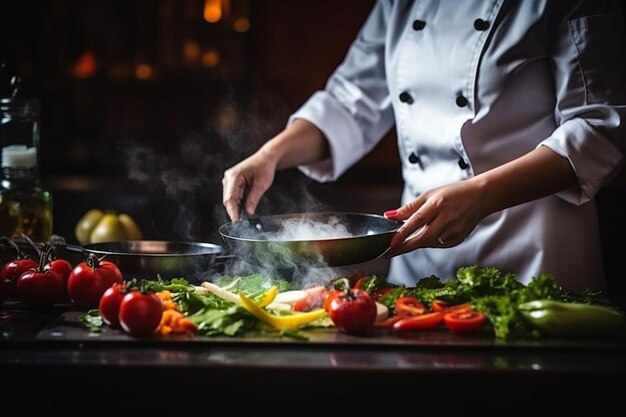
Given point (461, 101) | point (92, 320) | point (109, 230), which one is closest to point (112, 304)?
point (92, 320)

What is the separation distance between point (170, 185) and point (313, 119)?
2.23 meters

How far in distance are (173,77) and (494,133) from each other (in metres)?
2.83

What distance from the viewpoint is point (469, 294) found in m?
1.89

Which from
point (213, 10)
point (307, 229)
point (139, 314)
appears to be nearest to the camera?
point (139, 314)

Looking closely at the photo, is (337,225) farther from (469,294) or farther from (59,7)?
(59,7)

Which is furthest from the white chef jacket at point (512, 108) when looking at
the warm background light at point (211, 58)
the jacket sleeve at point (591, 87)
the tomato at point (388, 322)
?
the warm background light at point (211, 58)

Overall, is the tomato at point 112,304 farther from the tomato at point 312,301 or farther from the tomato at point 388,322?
the tomato at point 388,322

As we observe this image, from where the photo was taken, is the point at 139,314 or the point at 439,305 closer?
the point at 139,314

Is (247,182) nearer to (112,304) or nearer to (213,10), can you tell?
(112,304)

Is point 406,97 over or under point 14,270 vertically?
over

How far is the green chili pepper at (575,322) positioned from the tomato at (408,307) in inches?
10.5

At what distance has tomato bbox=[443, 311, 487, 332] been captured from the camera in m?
1.71

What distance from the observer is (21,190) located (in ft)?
8.35

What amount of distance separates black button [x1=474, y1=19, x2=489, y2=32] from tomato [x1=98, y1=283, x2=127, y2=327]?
1.42 metres
